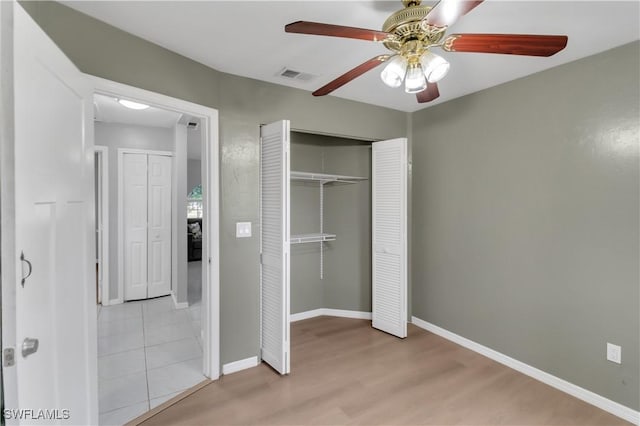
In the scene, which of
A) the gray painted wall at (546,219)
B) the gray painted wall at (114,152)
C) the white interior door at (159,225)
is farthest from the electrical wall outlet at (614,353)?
the gray painted wall at (114,152)

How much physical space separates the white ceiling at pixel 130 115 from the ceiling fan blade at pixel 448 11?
3.01 metres

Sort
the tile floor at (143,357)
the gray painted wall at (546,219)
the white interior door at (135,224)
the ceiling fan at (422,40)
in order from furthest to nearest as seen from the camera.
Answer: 1. the white interior door at (135,224)
2. the tile floor at (143,357)
3. the gray painted wall at (546,219)
4. the ceiling fan at (422,40)

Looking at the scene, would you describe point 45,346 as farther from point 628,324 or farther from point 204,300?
point 628,324

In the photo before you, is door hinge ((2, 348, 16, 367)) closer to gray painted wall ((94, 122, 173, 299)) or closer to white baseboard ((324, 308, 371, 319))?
white baseboard ((324, 308, 371, 319))

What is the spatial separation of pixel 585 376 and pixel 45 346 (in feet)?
10.8

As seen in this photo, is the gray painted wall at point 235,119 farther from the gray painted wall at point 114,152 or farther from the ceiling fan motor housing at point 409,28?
the gray painted wall at point 114,152

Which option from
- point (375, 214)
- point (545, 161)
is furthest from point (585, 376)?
point (375, 214)

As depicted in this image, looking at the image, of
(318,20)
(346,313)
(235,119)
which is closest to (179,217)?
(235,119)

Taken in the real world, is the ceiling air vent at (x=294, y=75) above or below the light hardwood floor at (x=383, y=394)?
above

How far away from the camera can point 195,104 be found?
2.41m

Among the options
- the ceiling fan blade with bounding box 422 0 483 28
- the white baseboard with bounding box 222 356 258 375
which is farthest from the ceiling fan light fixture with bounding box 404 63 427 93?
the white baseboard with bounding box 222 356 258 375

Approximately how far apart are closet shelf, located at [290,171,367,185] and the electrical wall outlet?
259 centimetres

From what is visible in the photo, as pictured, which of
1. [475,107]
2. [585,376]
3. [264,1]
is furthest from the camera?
[475,107]

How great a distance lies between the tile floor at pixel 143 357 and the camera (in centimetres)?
227
